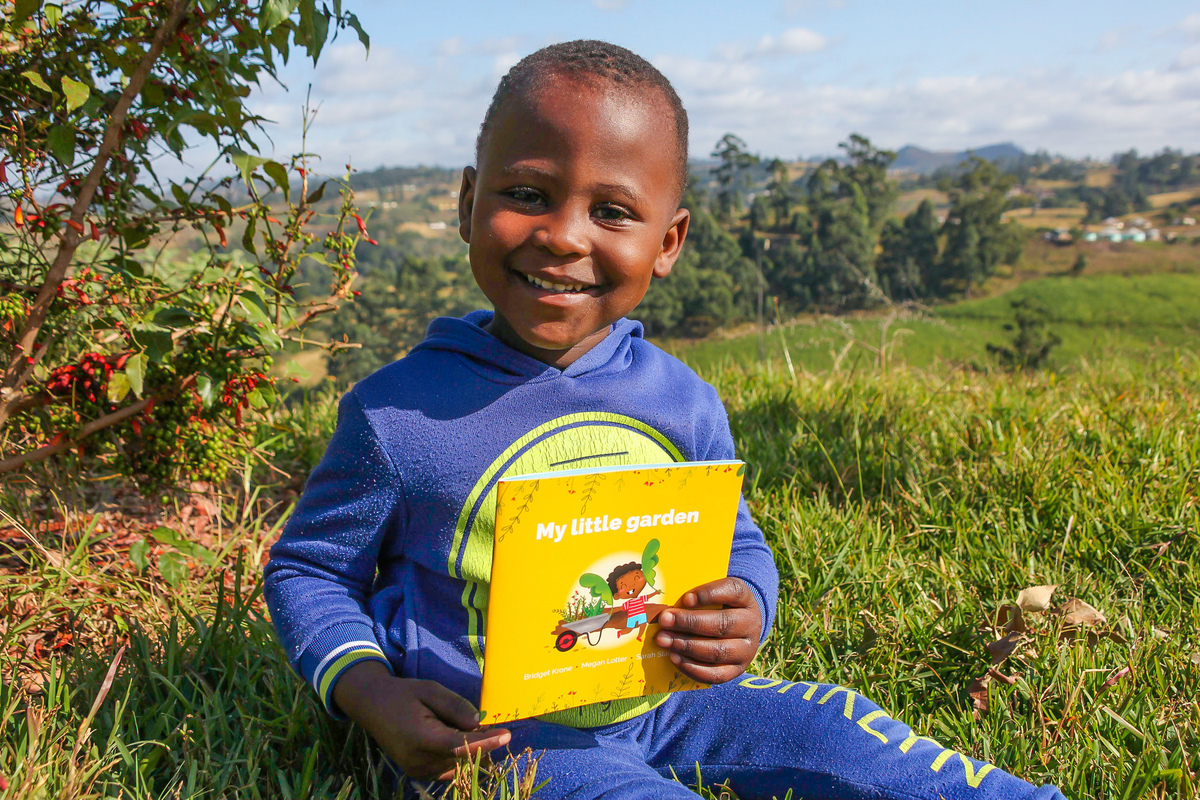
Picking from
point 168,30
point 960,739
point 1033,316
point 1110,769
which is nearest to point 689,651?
point 960,739

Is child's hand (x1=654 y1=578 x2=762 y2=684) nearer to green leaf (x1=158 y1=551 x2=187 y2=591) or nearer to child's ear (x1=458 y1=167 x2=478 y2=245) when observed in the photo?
child's ear (x1=458 y1=167 x2=478 y2=245)

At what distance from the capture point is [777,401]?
357 centimetres

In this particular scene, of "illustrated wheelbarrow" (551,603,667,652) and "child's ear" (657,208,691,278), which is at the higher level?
"child's ear" (657,208,691,278)

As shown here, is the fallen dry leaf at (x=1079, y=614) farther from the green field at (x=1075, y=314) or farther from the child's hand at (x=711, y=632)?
the green field at (x=1075, y=314)

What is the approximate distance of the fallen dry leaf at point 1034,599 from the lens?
2.03 metres

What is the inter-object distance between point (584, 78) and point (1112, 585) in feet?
6.63

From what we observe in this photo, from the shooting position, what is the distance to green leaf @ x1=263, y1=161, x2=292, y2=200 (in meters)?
1.99

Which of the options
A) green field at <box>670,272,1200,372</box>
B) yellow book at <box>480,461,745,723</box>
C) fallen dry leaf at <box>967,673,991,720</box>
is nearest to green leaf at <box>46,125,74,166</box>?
yellow book at <box>480,461,745,723</box>

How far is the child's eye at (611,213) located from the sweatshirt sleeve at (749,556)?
500 millimetres

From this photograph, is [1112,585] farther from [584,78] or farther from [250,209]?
[250,209]

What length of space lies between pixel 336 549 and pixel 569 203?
729mm

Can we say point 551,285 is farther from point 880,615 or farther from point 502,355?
point 880,615

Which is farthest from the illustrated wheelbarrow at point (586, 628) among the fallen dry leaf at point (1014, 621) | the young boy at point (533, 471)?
the fallen dry leaf at point (1014, 621)

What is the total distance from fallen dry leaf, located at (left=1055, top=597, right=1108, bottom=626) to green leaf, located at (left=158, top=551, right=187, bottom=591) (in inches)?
87.5
